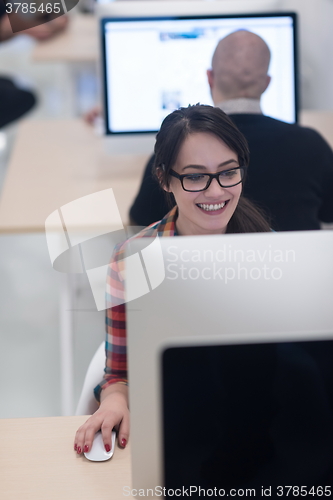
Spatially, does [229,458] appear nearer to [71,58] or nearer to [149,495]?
[149,495]

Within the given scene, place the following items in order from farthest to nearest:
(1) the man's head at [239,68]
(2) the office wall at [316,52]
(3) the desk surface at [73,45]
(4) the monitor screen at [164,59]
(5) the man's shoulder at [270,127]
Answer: (3) the desk surface at [73,45], (2) the office wall at [316,52], (4) the monitor screen at [164,59], (1) the man's head at [239,68], (5) the man's shoulder at [270,127]

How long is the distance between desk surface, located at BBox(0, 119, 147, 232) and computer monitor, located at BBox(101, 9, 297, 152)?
16cm

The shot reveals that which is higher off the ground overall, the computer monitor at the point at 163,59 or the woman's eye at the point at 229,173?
the computer monitor at the point at 163,59

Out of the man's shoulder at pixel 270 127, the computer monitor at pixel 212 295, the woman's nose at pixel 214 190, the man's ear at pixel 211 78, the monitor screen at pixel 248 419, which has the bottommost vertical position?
the monitor screen at pixel 248 419

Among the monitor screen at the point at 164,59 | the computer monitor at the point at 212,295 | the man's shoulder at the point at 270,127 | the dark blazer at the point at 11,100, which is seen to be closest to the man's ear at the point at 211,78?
the man's shoulder at the point at 270,127

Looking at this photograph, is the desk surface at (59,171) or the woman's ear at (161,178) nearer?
the woman's ear at (161,178)

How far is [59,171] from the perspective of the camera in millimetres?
1894

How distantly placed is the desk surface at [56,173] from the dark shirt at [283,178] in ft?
1.53

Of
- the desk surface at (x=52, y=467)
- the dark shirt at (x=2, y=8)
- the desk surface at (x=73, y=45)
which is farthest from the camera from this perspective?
the desk surface at (x=73, y=45)

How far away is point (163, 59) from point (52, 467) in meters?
1.30

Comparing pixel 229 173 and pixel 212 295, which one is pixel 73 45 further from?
pixel 212 295

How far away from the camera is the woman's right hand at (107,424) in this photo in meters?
0.83

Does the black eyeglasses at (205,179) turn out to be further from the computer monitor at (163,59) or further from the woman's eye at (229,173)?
the computer monitor at (163,59)

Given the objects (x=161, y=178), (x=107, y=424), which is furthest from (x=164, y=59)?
(x=107, y=424)
